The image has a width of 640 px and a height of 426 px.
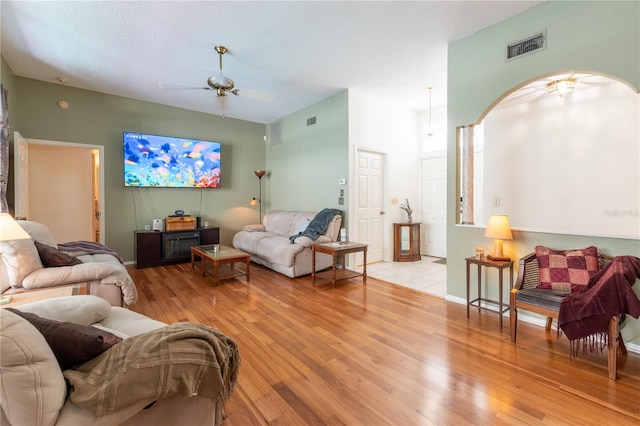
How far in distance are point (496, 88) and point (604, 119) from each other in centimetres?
153

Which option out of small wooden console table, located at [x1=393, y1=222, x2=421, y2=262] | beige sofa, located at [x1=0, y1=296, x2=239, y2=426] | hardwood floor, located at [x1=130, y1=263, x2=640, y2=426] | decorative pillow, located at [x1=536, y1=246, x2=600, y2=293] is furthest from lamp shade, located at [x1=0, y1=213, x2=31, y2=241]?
small wooden console table, located at [x1=393, y1=222, x2=421, y2=262]

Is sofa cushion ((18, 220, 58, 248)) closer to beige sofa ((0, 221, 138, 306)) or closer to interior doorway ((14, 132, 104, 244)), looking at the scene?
beige sofa ((0, 221, 138, 306))

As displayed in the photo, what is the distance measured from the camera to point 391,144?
5.53 meters

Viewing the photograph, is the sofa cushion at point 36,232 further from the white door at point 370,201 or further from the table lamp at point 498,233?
the table lamp at point 498,233

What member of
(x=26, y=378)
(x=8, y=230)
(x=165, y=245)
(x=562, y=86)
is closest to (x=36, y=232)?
(x=8, y=230)

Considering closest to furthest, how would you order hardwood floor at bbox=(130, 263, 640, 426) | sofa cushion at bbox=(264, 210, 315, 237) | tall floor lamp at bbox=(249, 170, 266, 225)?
hardwood floor at bbox=(130, 263, 640, 426) → sofa cushion at bbox=(264, 210, 315, 237) → tall floor lamp at bbox=(249, 170, 266, 225)

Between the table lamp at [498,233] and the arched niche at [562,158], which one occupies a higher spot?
the arched niche at [562,158]

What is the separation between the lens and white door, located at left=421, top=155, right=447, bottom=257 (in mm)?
5723

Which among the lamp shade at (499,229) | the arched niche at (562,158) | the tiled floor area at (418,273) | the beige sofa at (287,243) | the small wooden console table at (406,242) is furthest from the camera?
the small wooden console table at (406,242)

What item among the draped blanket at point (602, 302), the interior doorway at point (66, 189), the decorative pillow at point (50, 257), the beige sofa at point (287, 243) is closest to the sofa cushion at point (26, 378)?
the decorative pillow at point (50, 257)

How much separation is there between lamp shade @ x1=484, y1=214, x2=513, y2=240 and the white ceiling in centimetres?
180

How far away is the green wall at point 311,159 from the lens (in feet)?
16.2

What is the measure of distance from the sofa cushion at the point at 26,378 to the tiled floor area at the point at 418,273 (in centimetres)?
355

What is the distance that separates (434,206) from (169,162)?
5.24 m
